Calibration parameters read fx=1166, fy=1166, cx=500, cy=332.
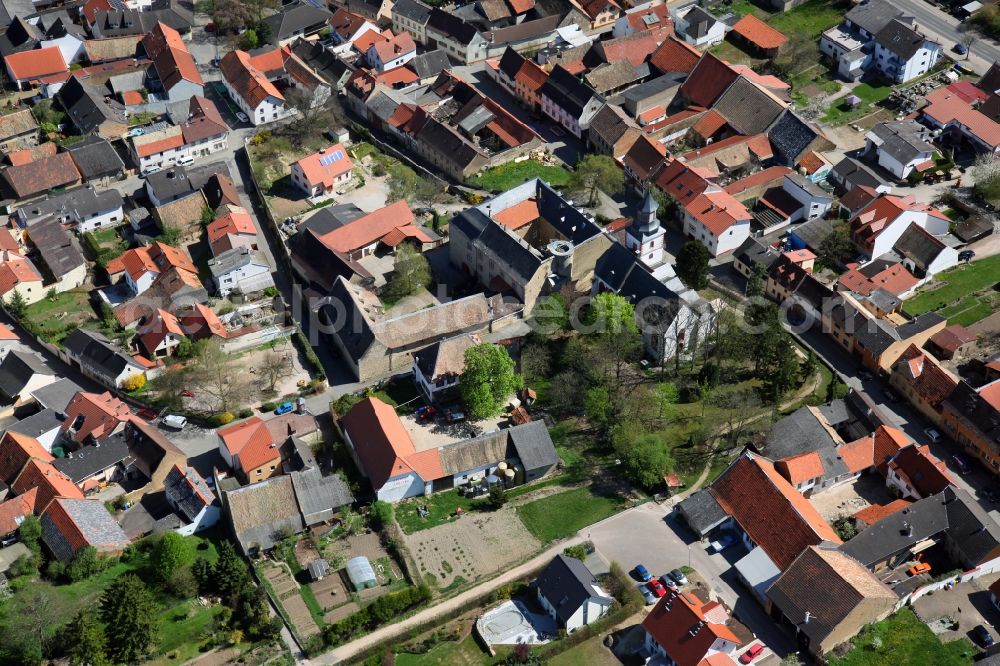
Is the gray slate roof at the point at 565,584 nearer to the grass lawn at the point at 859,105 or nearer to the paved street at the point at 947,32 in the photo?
the grass lawn at the point at 859,105

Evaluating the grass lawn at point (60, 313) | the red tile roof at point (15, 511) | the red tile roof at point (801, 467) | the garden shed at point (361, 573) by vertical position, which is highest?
the red tile roof at point (801, 467)

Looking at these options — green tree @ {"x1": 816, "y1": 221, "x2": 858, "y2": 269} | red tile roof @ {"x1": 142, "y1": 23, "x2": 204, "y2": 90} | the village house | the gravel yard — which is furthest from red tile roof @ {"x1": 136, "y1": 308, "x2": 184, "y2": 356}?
green tree @ {"x1": 816, "y1": 221, "x2": 858, "y2": 269}

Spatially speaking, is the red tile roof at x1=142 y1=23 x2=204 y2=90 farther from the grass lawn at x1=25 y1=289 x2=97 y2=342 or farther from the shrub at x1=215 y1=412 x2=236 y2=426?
the shrub at x1=215 y1=412 x2=236 y2=426

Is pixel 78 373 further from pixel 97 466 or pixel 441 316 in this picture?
pixel 441 316

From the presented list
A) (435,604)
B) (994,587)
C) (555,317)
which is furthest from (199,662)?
(994,587)

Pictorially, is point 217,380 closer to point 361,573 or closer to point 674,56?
point 361,573

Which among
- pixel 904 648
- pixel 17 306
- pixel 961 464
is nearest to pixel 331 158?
pixel 17 306

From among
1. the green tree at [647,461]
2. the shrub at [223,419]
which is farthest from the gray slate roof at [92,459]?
the green tree at [647,461]
